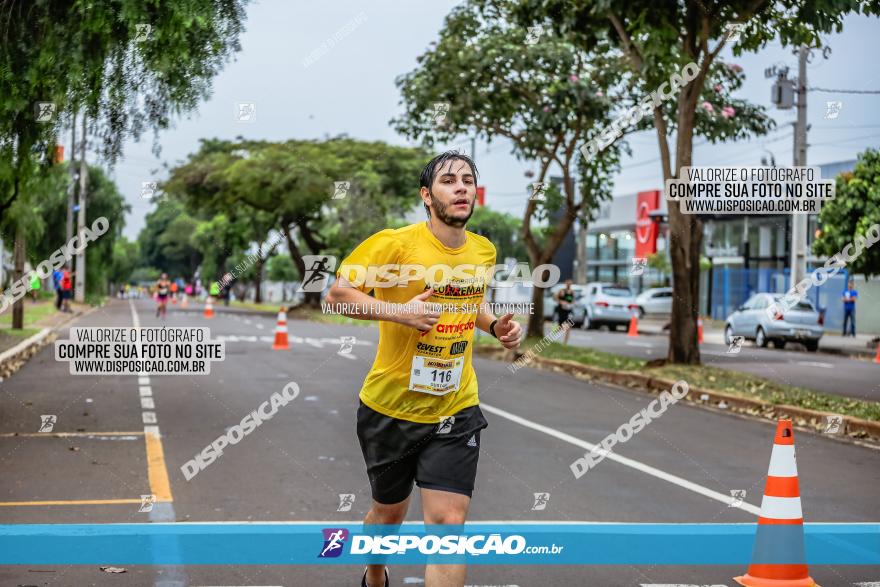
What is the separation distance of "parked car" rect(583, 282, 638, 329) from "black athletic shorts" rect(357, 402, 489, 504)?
3404cm

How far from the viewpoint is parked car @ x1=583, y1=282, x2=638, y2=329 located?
38.3 meters

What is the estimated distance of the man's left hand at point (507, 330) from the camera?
4449mm

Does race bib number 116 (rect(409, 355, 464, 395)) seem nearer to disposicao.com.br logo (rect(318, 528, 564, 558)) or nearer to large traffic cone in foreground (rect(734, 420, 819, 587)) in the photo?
disposicao.com.br logo (rect(318, 528, 564, 558))

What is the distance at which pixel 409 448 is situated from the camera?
435 centimetres

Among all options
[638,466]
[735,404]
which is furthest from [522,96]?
[638,466]

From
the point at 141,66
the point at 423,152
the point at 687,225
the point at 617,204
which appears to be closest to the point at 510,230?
the point at 617,204

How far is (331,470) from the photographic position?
28.0ft

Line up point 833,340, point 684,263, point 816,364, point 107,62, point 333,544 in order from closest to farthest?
point 333,544
point 107,62
point 684,263
point 816,364
point 833,340

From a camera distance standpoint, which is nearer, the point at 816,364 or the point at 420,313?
the point at 420,313

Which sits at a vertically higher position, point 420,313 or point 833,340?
point 420,313

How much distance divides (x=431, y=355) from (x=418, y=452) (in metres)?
0.40

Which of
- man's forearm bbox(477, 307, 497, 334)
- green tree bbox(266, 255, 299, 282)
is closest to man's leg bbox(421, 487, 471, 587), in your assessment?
man's forearm bbox(477, 307, 497, 334)

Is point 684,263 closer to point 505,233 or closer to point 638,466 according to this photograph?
point 638,466

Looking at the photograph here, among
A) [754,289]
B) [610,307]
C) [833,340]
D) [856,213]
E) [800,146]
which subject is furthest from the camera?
[754,289]
